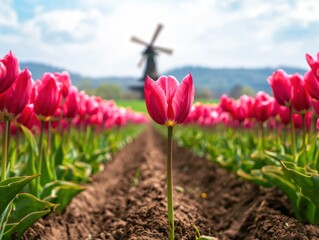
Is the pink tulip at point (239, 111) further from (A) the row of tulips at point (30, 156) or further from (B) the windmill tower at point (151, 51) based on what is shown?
(B) the windmill tower at point (151, 51)

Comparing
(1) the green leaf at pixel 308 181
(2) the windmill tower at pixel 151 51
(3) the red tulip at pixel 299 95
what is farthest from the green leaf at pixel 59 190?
(2) the windmill tower at pixel 151 51

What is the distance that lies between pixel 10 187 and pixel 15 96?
61cm

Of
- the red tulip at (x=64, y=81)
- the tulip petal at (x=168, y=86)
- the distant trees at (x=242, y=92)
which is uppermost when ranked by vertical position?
the distant trees at (x=242, y=92)

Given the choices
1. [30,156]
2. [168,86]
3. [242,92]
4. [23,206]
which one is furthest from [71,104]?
[242,92]

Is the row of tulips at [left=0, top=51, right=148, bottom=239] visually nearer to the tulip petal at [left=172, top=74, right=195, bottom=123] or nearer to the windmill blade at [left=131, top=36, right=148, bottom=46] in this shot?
the tulip petal at [left=172, top=74, right=195, bottom=123]

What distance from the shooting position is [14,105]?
2625 millimetres

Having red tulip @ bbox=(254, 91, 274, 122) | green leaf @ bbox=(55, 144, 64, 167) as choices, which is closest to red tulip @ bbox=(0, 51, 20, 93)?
green leaf @ bbox=(55, 144, 64, 167)

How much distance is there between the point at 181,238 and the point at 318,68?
1.47 m

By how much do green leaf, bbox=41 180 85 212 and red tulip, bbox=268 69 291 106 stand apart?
1.96 meters

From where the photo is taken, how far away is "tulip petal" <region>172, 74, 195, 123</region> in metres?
2.37

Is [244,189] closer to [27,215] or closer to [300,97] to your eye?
[300,97]

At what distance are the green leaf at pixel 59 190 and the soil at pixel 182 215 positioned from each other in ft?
0.72

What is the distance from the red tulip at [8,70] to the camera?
240 cm

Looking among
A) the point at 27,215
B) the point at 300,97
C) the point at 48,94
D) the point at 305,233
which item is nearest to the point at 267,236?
the point at 305,233
